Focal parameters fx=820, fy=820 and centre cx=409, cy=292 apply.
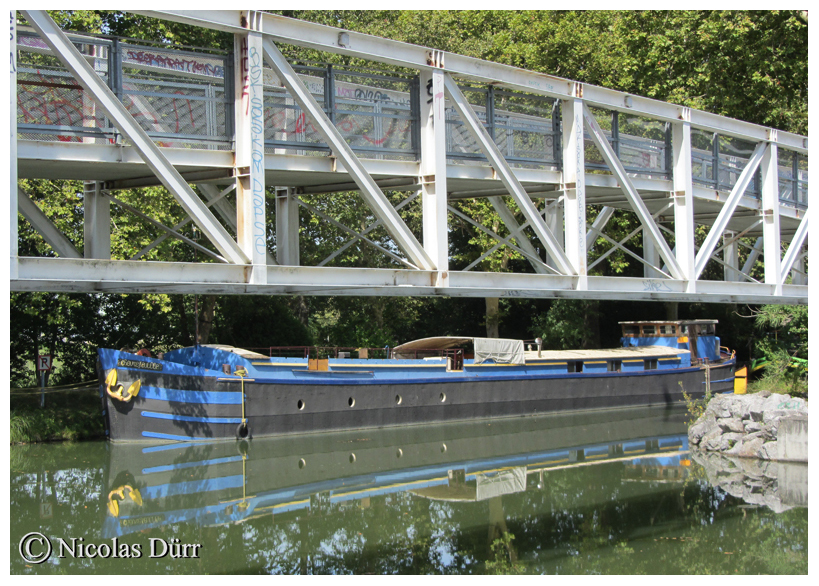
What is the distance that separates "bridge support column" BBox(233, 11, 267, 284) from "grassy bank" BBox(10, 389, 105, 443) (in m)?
16.8

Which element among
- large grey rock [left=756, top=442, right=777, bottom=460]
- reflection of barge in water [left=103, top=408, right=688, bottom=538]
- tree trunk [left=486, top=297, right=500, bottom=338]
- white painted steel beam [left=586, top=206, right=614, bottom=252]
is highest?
white painted steel beam [left=586, top=206, right=614, bottom=252]

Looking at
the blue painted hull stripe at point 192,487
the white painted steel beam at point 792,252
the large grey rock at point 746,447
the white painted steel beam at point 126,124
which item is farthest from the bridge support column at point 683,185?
the blue painted hull stripe at point 192,487

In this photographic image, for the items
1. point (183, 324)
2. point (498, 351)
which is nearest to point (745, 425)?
point (498, 351)

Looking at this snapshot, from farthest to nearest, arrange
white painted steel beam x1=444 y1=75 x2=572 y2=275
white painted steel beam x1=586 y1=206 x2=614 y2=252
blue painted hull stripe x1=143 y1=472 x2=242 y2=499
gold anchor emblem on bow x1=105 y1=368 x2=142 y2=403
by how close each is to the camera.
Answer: gold anchor emblem on bow x1=105 y1=368 x2=142 y2=403
blue painted hull stripe x1=143 y1=472 x2=242 y2=499
white painted steel beam x1=586 y1=206 x2=614 y2=252
white painted steel beam x1=444 y1=75 x2=572 y2=275

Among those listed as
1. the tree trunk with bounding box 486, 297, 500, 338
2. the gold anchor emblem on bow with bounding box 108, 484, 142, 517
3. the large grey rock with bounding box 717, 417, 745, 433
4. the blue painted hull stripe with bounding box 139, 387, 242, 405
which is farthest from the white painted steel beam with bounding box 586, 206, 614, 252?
the tree trunk with bounding box 486, 297, 500, 338

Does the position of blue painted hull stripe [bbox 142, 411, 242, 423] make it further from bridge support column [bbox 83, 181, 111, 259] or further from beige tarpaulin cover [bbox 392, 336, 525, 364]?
bridge support column [bbox 83, 181, 111, 259]

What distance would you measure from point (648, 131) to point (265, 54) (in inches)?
342

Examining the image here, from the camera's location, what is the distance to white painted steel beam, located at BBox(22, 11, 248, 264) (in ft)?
23.2

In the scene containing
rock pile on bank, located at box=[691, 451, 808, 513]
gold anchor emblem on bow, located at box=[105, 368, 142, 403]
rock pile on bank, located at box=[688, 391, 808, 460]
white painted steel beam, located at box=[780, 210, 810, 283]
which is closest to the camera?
white painted steel beam, located at box=[780, 210, 810, 283]

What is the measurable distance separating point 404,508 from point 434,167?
772 centimetres

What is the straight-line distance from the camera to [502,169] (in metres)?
9.92

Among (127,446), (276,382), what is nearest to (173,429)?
(127,446)

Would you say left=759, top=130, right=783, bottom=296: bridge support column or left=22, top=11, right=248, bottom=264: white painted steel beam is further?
left=759, top=130, right=783, bottom=296: bridge support column
